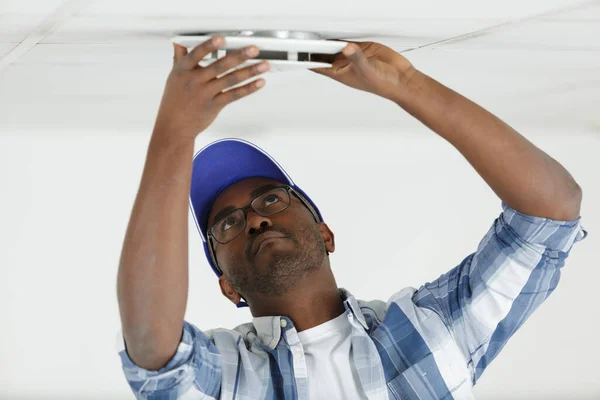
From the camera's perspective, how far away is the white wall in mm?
2492

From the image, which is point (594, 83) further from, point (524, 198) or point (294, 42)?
point (294, 42)

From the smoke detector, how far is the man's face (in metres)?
0.59

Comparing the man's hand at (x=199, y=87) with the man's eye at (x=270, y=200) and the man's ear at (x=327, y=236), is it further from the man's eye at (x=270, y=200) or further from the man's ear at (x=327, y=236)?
the man's ear at (x=327, y=236)

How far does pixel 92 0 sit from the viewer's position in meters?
1.07

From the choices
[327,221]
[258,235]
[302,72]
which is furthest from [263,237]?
[327,221]

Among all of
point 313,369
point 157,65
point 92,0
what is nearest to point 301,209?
point 313,369

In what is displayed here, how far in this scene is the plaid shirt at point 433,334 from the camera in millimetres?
1576

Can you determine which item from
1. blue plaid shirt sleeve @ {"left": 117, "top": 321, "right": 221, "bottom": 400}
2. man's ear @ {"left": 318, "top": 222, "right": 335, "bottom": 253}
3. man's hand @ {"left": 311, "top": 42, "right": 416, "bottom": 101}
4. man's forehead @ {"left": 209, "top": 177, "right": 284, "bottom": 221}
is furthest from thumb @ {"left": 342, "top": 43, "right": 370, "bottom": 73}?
man's ear @ {"left": 318, "top": 222, "right": 335, "bottom": 253}

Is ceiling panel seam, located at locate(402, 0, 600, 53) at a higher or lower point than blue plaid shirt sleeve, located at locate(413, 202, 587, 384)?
higher

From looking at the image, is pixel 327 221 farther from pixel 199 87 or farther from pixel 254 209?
pixel 199 87

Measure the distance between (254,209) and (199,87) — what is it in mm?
678

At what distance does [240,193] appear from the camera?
1.91m

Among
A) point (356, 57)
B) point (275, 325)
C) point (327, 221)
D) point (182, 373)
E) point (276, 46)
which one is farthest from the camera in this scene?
point (327, 221)

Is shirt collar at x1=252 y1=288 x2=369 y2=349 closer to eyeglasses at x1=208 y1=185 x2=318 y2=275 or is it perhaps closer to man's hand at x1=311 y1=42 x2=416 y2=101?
eyeglasses at x1=208 y1=185 x2=318 y2=275
